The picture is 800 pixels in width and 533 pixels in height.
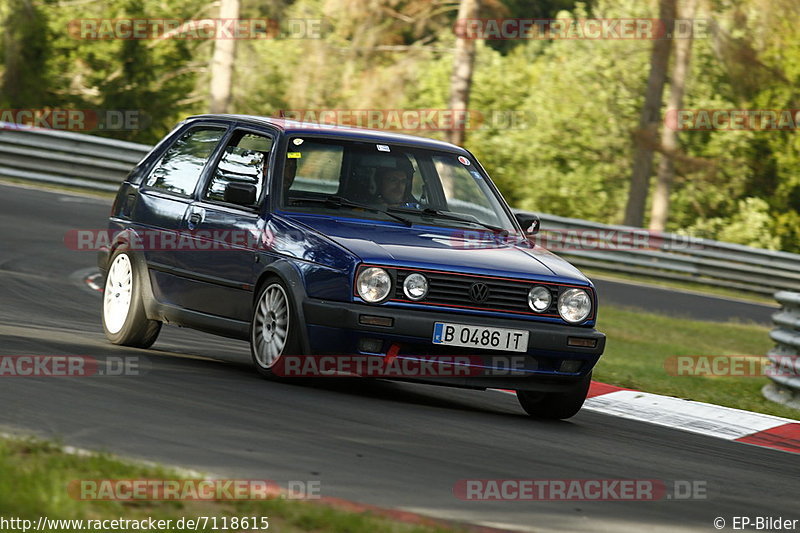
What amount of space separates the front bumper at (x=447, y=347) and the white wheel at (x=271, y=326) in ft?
0.89

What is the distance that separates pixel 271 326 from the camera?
802 cm

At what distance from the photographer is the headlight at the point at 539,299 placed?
25.8ft

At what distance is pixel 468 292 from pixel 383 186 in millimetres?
1299

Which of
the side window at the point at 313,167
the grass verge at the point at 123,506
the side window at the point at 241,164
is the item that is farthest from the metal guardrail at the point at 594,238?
the grass verge at the point at 123,506

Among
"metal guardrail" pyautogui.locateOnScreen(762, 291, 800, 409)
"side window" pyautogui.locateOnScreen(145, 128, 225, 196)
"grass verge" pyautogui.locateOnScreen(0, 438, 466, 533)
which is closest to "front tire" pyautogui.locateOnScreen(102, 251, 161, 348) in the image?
"side window" pyautogui.locateOnScreen(145, 128, 225, 196)

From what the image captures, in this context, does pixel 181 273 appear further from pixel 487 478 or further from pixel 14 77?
pixel 14 77

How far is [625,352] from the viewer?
1447cm

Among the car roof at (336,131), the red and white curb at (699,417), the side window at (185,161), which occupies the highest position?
the car roof at (336,131)

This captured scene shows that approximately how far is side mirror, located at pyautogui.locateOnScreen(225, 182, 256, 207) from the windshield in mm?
214

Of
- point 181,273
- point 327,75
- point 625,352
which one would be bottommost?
point 625,352

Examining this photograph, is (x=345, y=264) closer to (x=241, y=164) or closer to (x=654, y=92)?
(x=241, y=164)

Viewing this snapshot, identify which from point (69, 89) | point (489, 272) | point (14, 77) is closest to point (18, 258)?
point (489, 272)

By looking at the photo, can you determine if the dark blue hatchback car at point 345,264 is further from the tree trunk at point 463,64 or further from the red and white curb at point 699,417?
the tree trunk at point 463,64

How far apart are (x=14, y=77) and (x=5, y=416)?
1379 inches
